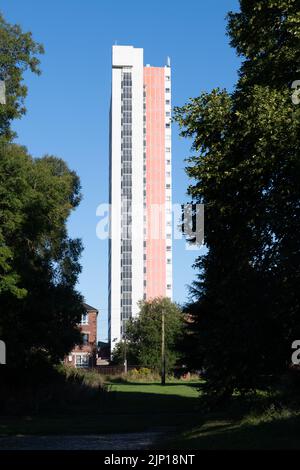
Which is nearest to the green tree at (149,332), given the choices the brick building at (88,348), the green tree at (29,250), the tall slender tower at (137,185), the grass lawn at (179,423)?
the brick building at (88,348)

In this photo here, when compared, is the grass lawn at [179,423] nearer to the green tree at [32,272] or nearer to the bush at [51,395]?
the bush at [51,395]

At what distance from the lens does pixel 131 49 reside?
177375mm

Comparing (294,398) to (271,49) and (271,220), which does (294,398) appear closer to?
(271,220)

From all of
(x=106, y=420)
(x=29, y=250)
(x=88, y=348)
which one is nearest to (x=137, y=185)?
(x=88, y=348)

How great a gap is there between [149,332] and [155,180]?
71.2m

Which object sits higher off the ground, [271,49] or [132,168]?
[132,168]

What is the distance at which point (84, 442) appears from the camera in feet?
64.7

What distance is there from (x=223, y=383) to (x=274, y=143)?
10.5 metres

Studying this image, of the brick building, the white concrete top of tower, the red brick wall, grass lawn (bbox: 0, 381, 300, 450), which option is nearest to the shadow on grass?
grass lawn (bbox: 0, 381, 300, 450)

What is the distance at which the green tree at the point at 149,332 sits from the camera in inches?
4035

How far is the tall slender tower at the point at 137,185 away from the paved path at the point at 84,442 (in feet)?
457

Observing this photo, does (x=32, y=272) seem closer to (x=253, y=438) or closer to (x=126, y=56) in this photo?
(x=253, y=438)
